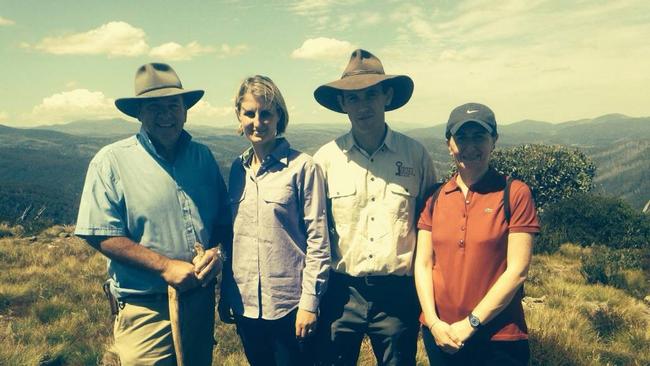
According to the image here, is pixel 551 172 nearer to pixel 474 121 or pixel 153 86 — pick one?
pixel 474 121

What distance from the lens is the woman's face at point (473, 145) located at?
296cm

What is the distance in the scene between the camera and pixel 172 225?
3.23 metres

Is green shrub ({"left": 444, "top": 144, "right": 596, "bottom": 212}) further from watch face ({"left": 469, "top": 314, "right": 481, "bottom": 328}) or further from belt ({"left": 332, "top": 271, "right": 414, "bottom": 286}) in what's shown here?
watch face ({"left": 469, "top": 314, "right": 481, "bottom": 328})

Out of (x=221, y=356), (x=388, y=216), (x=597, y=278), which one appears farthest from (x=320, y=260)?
(x=597, y=278)

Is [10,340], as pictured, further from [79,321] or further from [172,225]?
[172,225]

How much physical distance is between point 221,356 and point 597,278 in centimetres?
777

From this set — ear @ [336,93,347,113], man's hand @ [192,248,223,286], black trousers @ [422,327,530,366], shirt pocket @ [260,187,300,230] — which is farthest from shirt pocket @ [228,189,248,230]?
black trousers @ [422,327,530,366]

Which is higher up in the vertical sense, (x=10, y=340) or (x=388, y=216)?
(x=388, y=216)

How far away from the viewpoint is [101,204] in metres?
3.09

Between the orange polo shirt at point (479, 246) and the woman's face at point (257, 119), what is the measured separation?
138cm

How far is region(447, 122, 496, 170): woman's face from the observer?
117 inches

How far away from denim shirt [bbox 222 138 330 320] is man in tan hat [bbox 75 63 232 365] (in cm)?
28

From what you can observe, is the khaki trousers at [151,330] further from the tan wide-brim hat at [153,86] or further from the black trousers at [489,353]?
the black trousers at [489,353]

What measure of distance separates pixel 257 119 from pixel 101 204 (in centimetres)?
123
